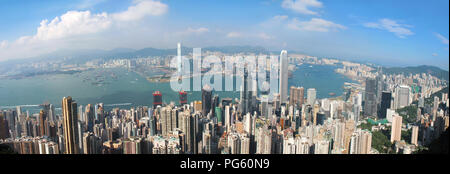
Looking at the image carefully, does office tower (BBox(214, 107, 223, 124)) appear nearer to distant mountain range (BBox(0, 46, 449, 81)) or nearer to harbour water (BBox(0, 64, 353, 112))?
harbour water (BBox(0, 64, 353, 112))

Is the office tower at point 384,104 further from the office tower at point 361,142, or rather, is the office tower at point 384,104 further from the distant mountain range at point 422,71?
the office tower at point 361,142

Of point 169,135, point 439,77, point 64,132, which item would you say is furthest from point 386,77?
point 64,132

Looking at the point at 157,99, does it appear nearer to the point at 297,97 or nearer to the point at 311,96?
the point at 297,97

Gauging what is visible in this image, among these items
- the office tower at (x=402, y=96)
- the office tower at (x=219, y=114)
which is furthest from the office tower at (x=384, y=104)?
the office tower at (x=219, y=114)

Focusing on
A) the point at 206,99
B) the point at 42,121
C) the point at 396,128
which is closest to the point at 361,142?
the point at 396,128

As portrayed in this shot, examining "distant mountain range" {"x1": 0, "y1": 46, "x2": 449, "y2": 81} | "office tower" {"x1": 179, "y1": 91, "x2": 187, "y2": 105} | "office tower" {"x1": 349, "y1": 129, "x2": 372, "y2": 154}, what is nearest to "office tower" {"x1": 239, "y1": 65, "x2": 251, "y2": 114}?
"distant mountain range" {"x1": 0, "y1": 46, "x2": 449, "y2": 81}
